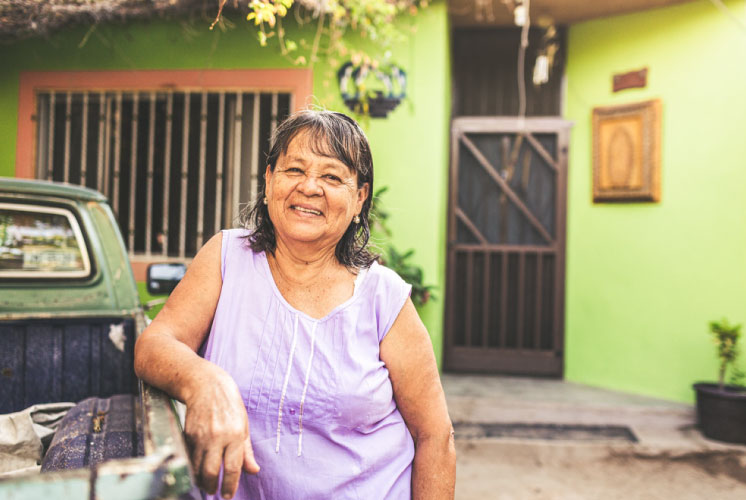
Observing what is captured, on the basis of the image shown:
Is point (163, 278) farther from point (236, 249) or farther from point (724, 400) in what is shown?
point (724, 400)

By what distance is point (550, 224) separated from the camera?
547cm

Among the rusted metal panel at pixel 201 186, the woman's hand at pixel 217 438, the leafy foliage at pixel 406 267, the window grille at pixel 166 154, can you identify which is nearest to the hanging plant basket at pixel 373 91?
the leafy foliage at pixel 406 267

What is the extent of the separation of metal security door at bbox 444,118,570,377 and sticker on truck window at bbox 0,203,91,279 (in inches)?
146

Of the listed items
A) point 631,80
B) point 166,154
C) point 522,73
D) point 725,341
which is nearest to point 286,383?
point 725,341

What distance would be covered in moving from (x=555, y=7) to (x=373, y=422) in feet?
15.6

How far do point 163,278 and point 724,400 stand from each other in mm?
3799

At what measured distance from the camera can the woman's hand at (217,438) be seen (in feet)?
3.43

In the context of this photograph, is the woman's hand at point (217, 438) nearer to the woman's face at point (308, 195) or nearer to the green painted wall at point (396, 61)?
the woman's face at point (308, 195)

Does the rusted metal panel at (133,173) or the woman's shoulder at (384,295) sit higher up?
the rusted metal panel at (133,173)

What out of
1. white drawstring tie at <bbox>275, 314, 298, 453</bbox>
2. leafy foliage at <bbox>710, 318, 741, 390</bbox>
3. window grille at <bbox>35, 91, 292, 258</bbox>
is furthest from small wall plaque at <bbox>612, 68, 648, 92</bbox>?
white drawstring tie at <bbox>275, 314, 298, 453</bbox>

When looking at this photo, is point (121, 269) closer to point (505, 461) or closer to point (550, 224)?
point (505, 461)

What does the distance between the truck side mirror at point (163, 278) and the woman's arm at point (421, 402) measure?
152 centimetres

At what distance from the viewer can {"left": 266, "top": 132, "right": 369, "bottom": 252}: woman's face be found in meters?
1.50

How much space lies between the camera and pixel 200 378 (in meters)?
1.16
